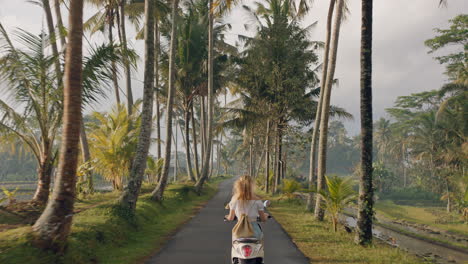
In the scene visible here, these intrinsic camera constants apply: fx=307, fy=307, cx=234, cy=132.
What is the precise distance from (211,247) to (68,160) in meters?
3.74

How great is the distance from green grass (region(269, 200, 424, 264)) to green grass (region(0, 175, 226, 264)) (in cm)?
366

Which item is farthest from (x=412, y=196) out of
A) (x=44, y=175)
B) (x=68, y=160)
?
(x=68, y=160)

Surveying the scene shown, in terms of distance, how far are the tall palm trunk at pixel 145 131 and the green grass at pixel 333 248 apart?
5014 mm

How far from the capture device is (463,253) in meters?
13.8

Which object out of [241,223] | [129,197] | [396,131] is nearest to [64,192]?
[241,223]

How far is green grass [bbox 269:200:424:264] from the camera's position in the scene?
257 inches

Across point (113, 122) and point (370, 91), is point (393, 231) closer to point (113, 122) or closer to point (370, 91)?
point (370, 91)

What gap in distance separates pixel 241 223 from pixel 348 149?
358 feet

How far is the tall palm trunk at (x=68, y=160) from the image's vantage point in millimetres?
5102

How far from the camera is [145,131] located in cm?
1037

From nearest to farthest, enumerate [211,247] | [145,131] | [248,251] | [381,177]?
[248,251] → [211,247] → [145,131] → [381,177]

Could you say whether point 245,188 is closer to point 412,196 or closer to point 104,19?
point 104,19

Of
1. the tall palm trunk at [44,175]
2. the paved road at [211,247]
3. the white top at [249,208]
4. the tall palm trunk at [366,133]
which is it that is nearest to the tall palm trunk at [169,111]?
the paved road at [211,247]

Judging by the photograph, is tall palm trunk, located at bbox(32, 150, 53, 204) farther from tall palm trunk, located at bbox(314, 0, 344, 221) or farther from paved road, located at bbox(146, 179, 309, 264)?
tall palm trunk, located at bbox(314, 0, 344, 221)
